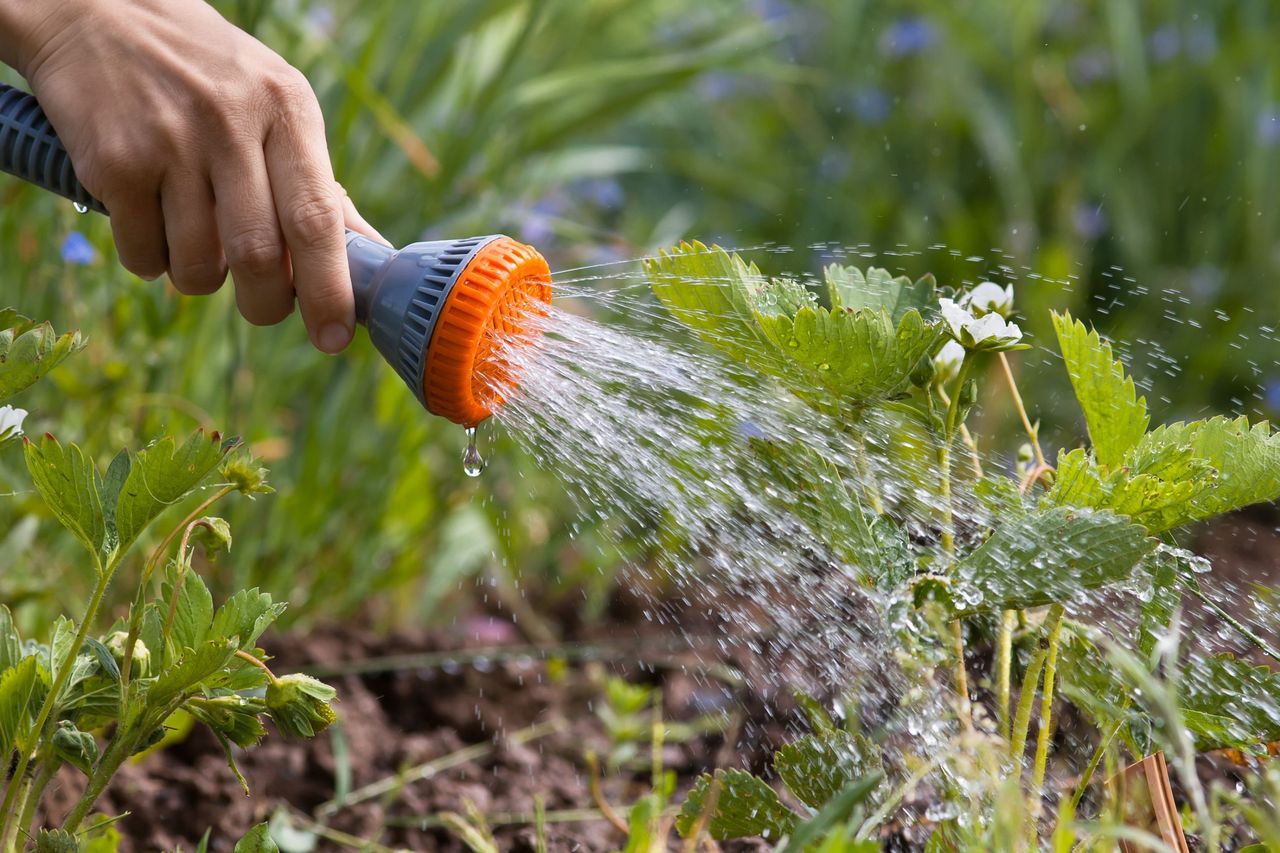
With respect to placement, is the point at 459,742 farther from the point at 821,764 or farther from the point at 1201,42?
the point at 1201,42

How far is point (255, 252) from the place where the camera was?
3.92 ft

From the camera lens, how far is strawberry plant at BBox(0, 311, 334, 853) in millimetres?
995

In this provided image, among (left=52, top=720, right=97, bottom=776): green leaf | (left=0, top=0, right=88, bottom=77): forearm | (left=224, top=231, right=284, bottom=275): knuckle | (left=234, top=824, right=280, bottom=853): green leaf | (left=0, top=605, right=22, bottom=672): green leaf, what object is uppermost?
(left=0, top=0, right=88, bottom=77): forearm

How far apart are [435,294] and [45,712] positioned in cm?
48

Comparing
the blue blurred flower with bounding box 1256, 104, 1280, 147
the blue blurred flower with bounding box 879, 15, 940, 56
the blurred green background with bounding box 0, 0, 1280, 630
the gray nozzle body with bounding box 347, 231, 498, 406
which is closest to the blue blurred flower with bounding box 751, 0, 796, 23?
the blurred green background with bounding box 0, 0, 1280, 630

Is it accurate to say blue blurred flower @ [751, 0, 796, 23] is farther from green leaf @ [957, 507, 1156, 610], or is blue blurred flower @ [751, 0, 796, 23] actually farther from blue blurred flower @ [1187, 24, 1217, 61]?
green leaf @ [957, 507, 1156, 610]

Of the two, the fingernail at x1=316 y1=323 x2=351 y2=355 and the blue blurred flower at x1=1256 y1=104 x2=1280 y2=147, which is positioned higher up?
the blue blurred flower at x1=1256 y1=104 x2=1280 y2=147

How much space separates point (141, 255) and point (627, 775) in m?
1.03

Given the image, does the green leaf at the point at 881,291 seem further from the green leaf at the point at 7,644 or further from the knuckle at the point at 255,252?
the green leaf at the point at 7,644

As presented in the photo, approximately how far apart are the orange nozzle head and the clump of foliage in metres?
0.13

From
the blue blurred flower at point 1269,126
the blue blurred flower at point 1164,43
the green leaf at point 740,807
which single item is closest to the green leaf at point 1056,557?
the green leaf at point 740,807

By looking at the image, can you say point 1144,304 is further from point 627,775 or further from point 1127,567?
point 1127,567

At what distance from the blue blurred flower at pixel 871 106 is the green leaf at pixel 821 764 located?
2969 millimetres

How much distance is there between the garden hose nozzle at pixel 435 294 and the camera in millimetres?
1188
